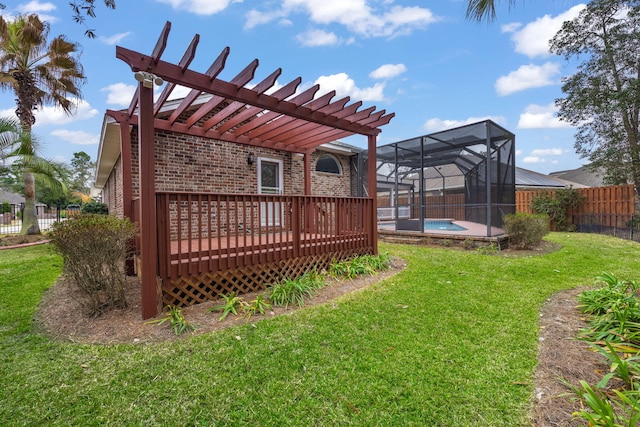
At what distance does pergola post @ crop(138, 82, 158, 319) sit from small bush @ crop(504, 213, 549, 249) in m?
8.52

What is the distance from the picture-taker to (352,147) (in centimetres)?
1092

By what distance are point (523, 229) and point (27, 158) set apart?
54.9 feet

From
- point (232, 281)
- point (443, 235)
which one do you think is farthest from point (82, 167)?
point (443, 235)

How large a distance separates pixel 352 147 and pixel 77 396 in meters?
10.0

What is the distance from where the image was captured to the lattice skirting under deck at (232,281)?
3947mm

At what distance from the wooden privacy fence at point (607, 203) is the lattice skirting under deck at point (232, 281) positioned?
44.7 ft

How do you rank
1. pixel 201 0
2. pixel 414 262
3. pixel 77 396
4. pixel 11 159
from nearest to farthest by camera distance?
pixel 77 396 < pixel 201 0 < pixel 414 262 < pixel 11 159

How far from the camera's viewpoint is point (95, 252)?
365 cm

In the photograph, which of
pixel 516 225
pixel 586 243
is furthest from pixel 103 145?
pixel 586 243

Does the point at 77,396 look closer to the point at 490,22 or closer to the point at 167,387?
the point at 167,387

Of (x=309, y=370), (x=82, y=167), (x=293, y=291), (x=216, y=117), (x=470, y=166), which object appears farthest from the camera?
(x=82, y=167)

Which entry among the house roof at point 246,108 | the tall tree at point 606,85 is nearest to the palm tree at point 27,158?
the house roof at point 246,108

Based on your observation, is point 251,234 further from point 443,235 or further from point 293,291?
point 443,235

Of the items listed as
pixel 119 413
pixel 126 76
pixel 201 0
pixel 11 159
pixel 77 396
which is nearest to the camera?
pixel 119 413
